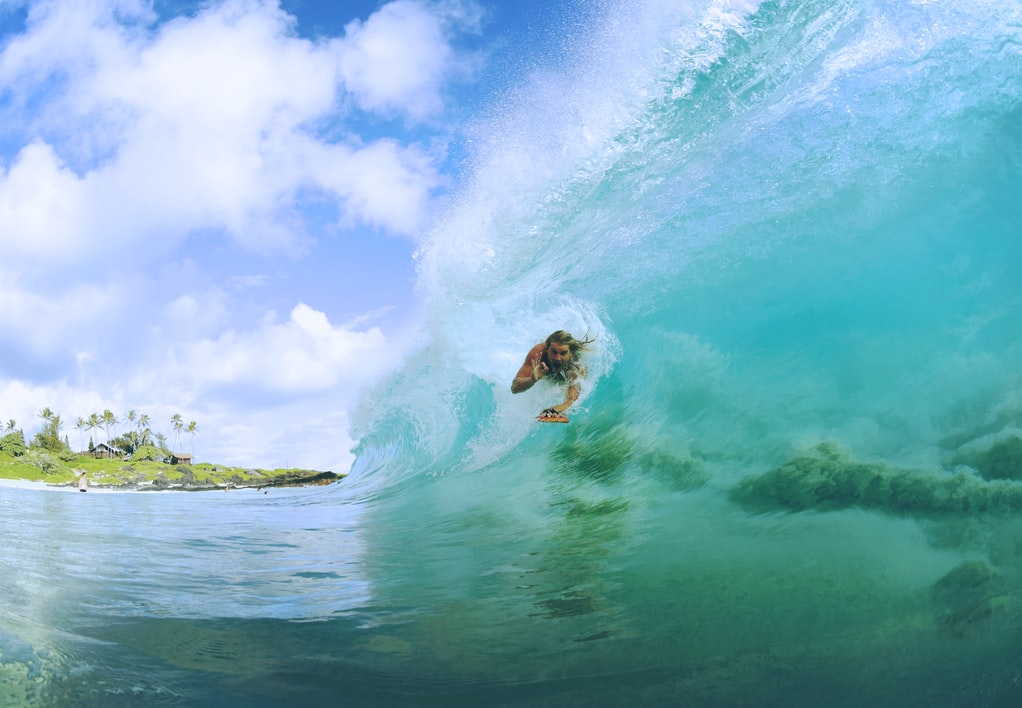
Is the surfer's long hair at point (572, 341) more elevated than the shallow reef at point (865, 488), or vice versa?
the surfer's long hair at point (572, 341)

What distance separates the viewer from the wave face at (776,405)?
5.71 m

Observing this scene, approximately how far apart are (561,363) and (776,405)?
3.09 m

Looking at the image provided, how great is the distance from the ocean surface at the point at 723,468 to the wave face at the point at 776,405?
3 centimetres

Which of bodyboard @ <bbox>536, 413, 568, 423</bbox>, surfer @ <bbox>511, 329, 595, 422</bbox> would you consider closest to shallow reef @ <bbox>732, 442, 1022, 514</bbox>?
bodyboard @ <bbox>536, 413, 568, 423</bbox>

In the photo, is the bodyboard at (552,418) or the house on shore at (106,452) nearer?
the bodyboard at (552,418)

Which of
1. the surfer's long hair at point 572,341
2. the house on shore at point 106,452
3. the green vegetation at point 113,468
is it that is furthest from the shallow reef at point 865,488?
the house on shore at point 106,452

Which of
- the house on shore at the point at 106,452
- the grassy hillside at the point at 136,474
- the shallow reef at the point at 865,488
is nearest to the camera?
the shallow reef at the point at 865,488

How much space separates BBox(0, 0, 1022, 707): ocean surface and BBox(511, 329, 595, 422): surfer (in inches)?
7.6

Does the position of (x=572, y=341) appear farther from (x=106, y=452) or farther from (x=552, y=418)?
(x=106, y=452)

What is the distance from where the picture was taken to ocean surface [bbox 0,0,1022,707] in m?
5.76

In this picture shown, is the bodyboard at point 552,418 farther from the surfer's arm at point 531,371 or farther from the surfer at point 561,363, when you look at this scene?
the surfer's arm at point 531,371

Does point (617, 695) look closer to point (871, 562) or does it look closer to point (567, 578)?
point (567, 578)

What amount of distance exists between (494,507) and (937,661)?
4.50 meters

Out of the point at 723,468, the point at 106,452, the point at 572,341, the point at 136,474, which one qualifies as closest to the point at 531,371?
the point at 572,341
